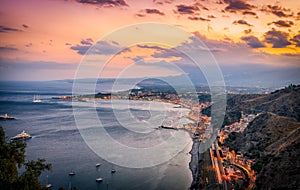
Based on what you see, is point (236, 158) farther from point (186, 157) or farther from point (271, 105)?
point (271, 105)

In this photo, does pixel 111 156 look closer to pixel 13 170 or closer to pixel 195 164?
pixel 195 164

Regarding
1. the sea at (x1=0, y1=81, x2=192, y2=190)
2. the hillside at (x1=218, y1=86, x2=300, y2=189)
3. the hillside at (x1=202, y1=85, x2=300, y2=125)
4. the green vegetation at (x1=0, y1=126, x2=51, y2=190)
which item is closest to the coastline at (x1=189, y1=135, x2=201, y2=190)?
the sea at (x1=0, y1=81, x2=192, y2=190)

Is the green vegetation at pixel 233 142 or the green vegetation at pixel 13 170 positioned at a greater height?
the green vegetation at pixel 13 170

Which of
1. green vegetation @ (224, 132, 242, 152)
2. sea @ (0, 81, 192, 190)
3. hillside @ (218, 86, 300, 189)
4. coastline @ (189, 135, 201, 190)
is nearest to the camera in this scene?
hillside @ (218, 86, 300, 189)

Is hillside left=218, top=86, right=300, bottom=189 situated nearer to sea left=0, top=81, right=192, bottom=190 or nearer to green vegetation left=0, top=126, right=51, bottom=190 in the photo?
sea left=0, top=81, right=192, bottom=190

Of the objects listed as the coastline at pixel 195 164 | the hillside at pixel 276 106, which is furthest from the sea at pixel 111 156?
the hillside at pixel 276 106

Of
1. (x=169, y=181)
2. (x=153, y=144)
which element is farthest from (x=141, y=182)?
(x=153, y=144)

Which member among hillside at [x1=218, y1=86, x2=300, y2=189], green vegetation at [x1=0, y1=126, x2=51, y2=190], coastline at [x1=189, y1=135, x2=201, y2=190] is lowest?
coastline at [x1=189, y1=135, x2=201, y2=190]

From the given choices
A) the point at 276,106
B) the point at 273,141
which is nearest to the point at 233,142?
the point at 273,141

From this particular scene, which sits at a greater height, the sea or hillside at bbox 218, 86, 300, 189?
hillside at bbox 218, 86, 300, 189

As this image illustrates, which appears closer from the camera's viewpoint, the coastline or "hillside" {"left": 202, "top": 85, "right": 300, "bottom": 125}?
the coastline

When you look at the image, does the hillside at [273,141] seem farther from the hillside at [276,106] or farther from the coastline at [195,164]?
the coastline at [195,164]
